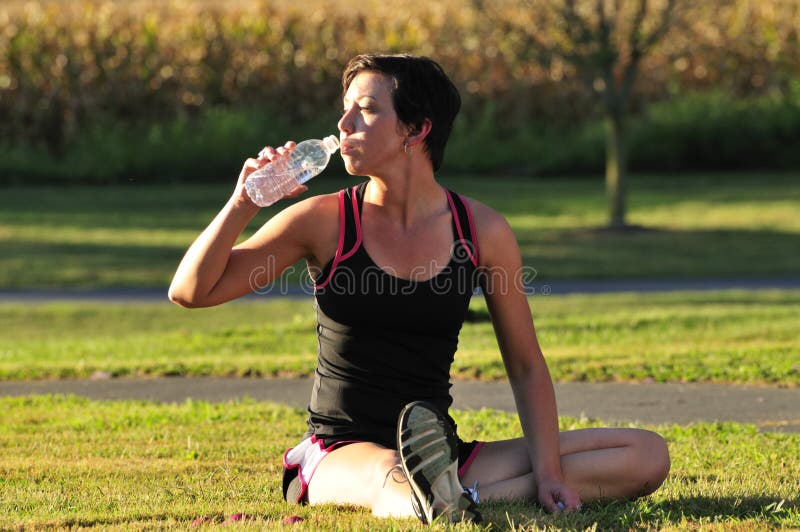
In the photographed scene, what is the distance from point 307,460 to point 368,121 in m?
1.21

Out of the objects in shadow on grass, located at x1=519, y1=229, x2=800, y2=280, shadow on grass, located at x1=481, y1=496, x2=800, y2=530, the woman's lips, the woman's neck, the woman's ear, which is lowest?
shadow on grass, located at x1=519, y1=229, x2=800, y2=280

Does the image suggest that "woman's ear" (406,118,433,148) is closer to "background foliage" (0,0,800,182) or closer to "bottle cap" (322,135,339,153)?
"bottle cap" (322,135,339,153)

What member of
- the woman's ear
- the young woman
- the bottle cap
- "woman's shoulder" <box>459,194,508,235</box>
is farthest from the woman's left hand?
the bottle cap

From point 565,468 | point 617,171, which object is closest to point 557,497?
point 565,468

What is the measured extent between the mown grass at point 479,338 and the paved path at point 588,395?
273 mm

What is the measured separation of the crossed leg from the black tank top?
0.13 m

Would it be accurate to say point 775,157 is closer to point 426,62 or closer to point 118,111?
point 118,111

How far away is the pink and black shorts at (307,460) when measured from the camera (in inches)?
192

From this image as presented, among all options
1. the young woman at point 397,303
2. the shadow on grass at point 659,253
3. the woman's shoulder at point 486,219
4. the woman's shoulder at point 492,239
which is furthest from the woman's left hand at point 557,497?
the shadow on grass at point 659,253

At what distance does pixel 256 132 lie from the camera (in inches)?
1006

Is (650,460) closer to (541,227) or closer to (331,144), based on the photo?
(331,144)

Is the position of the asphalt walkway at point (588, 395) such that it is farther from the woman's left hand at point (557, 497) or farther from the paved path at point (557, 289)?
the paved path at point (557, 289)

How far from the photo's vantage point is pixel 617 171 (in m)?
18.7

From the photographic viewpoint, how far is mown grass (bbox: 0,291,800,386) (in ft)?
30.4
